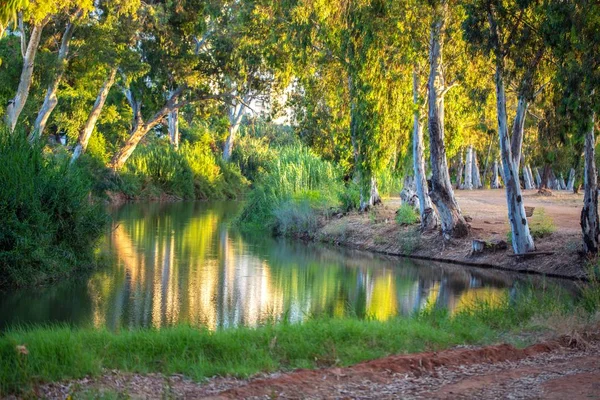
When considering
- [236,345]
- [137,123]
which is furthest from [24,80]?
[236,345]

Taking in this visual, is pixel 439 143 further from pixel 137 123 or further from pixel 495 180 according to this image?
pixel 495 180

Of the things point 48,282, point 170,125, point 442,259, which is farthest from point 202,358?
point 170,125

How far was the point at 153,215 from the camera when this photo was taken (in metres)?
42.4

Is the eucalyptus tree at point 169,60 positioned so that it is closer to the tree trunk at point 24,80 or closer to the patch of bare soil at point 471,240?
the tree trunk at point 24,80

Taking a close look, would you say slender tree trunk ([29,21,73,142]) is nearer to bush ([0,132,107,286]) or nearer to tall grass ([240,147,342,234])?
tall grass ([240,147,342,234])

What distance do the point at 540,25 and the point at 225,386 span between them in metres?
13.4

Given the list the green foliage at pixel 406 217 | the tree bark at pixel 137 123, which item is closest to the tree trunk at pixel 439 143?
the green foliage at pixel 406 217

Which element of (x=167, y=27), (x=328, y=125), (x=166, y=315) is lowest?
(x=166, y=315)

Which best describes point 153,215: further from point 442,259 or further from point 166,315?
point 166,315

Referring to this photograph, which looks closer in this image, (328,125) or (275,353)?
(275,353)

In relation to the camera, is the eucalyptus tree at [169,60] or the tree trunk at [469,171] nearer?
the eucalyptus tree at [169,60]

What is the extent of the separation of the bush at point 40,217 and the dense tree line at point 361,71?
2.07 m

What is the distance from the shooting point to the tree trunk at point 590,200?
18.9 meters

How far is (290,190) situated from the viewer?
115ft
